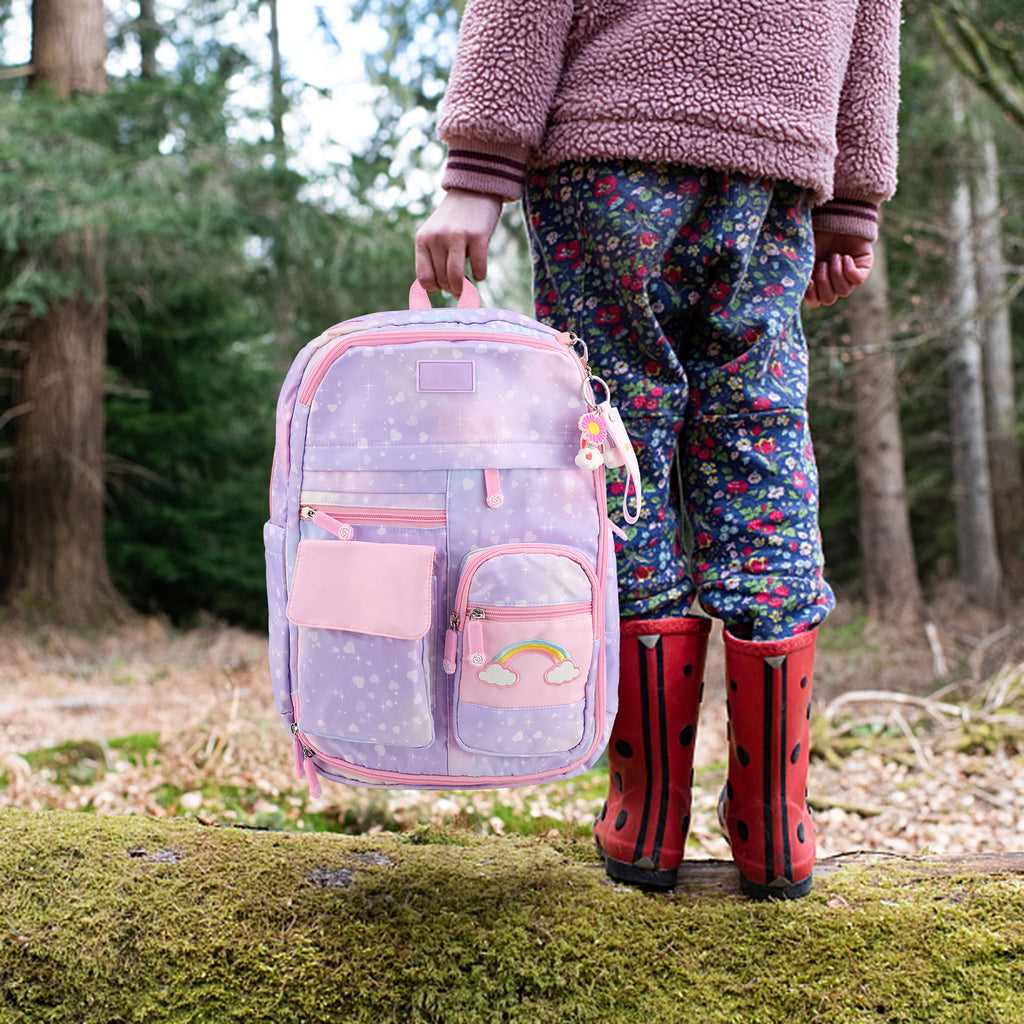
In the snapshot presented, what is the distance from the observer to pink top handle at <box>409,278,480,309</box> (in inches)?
52.4

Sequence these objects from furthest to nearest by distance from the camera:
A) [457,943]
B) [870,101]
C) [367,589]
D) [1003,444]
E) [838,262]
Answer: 1. [1003,444]
2. [838,262]
3. [870,101]
4. [457,943]
5. [367,589]

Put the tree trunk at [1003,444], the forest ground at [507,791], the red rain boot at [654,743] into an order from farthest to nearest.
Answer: the tree trunk at [1003,444] < the forest ground at [507,791] < the red rain boot at [654,743]

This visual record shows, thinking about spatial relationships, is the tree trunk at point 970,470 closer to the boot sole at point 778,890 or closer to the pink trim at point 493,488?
the boot sole at point 778,890

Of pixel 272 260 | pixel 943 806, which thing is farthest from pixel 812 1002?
pixel 272 260

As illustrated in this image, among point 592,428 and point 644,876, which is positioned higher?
point 592,428

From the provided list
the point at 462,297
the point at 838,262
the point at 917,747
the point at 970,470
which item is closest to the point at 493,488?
the point at 462,297

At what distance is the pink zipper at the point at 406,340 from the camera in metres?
1.21

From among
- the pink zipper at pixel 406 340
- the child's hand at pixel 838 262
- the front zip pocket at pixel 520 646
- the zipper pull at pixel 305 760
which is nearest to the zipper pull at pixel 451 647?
the front zip pocket at pixel 520 646

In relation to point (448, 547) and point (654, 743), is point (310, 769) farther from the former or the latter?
point (654, 743)

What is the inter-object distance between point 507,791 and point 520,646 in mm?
1539

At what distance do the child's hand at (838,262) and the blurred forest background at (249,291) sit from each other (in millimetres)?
3959

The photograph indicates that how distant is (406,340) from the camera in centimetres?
121

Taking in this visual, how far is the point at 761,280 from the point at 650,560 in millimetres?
488

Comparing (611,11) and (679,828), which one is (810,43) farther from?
(679,828)
